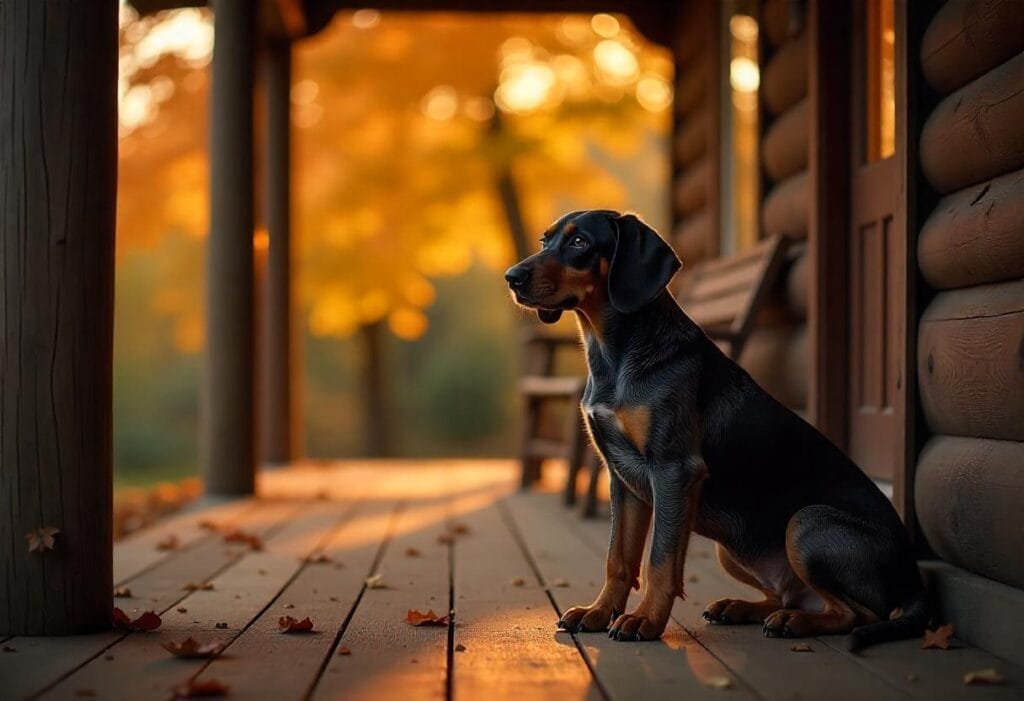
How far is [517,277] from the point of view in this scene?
340 centimetres

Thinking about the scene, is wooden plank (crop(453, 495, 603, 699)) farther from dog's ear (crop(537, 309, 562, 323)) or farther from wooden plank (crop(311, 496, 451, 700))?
dog's ear (crop(537, 309, 562, 323))

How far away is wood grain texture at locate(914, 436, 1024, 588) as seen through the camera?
3.20m

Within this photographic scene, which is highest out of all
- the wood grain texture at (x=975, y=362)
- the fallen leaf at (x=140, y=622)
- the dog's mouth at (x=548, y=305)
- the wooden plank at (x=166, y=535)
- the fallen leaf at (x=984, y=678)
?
the dog's mouth at (x=548, y=305)

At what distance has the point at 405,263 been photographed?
13.3m

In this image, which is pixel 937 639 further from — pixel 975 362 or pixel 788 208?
pixel 788 208

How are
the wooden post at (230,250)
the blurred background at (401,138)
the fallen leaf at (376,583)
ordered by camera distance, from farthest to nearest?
1. the blurred background at (401,138)
2. the wooden post at (230,250)
3. the fallen leaf at (376,583)

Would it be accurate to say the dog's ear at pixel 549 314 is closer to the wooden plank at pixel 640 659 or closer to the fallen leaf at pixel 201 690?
the wooden plank at pixel 640 659

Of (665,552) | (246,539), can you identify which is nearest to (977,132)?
(665,552)

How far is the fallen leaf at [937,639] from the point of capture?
3279 mm

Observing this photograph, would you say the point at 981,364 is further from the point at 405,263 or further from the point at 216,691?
the point at 405,263

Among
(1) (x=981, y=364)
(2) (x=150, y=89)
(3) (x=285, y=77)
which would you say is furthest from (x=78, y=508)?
(2) (x=150, y=89)

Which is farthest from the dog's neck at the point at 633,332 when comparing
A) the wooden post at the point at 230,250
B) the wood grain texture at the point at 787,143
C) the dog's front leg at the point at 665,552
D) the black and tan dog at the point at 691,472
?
the wooden post at the point at 230,250

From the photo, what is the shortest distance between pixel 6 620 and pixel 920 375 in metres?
2.74

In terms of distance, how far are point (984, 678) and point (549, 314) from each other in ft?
4.79
